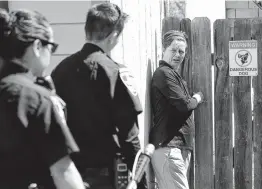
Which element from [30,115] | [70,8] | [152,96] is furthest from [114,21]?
[152,96]

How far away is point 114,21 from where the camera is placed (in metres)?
3.39

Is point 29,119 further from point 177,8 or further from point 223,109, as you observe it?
point 177,8

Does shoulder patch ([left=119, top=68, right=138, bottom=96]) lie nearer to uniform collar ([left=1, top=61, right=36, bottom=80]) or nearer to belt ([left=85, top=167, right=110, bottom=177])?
belt ([left=85, top=167, right=110, bottom=177])

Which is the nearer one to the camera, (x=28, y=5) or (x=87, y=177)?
(x=87, y=177)

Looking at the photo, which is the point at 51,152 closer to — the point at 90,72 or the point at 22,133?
the point at 22,133

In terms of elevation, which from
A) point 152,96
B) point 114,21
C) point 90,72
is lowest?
point 152,96

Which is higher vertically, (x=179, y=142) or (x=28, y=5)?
(x=28, y=5)

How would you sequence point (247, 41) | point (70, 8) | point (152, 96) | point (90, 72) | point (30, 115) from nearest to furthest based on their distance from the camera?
point (30, 115)
point (90, 72)
point (70, 8)
point (152, 96)
point (247, 41)

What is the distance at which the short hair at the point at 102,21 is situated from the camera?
3369mm

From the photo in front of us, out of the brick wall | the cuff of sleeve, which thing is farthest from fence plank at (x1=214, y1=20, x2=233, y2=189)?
the brick wall

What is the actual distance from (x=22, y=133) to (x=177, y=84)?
106 inches

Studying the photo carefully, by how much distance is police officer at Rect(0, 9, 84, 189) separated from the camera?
2.48 metres

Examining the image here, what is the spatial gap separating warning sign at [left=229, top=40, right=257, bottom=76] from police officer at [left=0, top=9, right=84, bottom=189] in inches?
130

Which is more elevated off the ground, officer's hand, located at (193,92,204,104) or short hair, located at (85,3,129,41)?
short hair, located at (85,3,129,41)
